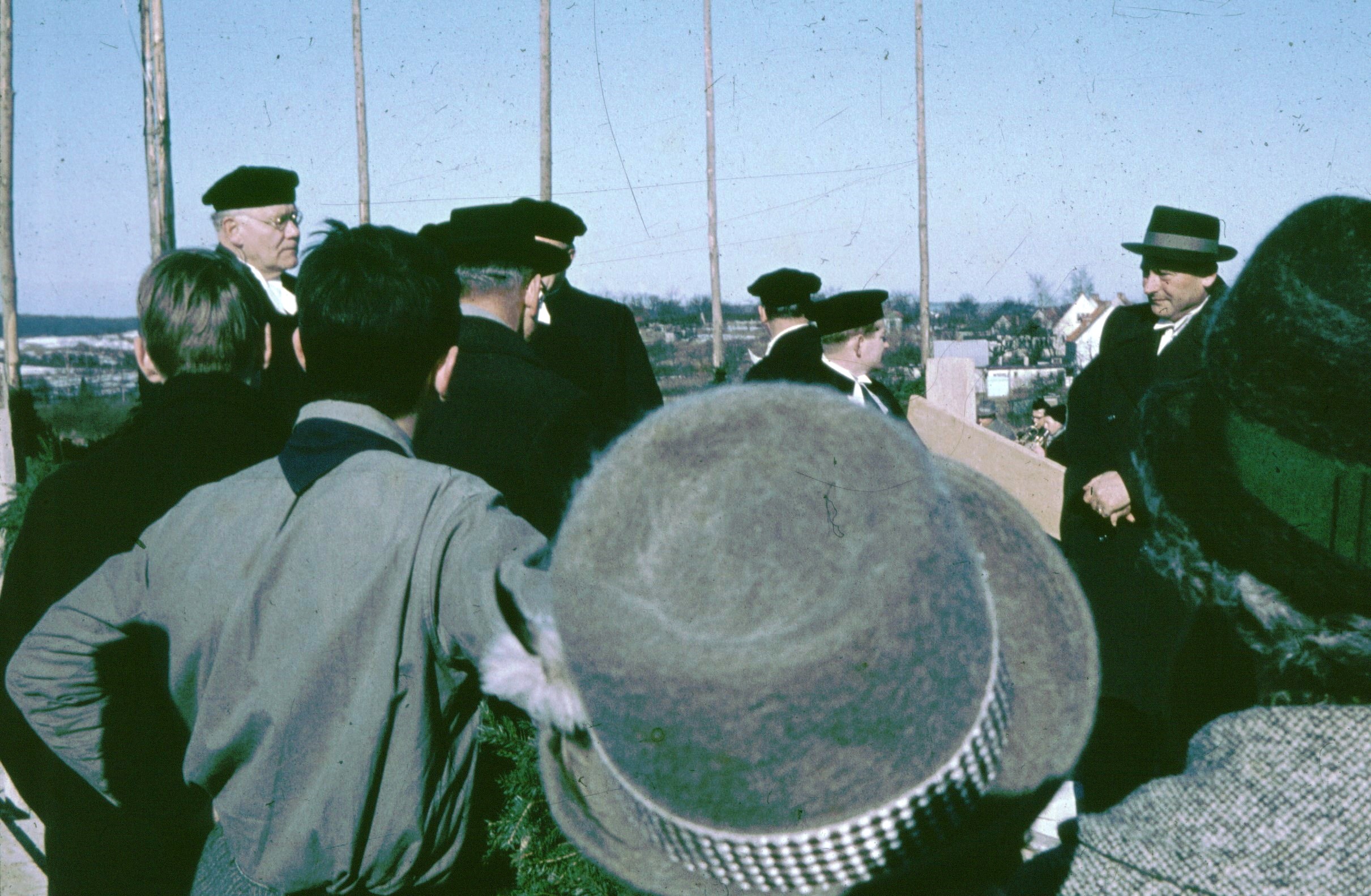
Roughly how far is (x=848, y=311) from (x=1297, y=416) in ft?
12.8

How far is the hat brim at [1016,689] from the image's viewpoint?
989 mm

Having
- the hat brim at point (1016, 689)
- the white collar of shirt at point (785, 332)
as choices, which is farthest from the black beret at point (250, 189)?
the hat brim at point (1016, 689)

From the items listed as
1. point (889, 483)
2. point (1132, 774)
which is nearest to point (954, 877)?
point (889, 483)

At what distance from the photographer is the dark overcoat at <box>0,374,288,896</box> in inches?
88.0

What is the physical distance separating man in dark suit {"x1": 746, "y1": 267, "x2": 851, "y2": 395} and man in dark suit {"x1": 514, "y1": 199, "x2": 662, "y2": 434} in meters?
0.70

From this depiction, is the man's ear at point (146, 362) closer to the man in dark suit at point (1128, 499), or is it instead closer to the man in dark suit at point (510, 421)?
the man in dark suit at point (510, 421)

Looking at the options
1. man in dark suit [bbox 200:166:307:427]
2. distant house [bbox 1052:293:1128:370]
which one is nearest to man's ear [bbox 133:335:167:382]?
man in dark suit [bbox 200:166:307:427]

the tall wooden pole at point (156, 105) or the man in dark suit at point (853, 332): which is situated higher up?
the tall wooden pole at point (156, 105)

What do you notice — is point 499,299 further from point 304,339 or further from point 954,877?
point 954,877

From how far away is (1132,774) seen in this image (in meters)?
3.94

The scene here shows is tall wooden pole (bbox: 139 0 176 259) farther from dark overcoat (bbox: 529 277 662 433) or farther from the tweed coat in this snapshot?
Result: the tweed coat

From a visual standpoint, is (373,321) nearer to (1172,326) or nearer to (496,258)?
(496,258)

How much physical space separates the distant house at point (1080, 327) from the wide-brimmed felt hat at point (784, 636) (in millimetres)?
22852

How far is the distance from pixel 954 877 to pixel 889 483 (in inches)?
14.7
